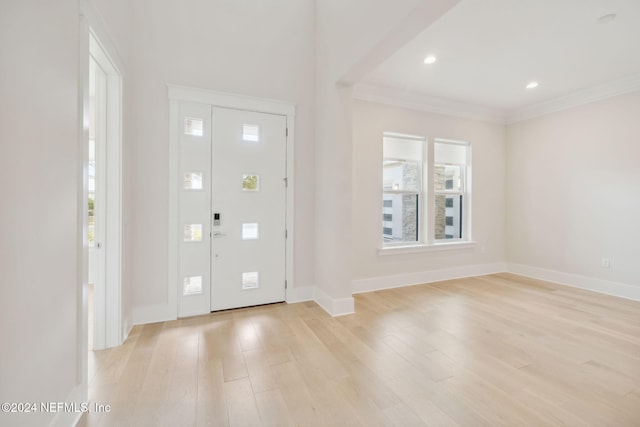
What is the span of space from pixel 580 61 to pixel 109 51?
202 inches

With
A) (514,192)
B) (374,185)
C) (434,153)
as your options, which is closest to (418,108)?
(434,153)

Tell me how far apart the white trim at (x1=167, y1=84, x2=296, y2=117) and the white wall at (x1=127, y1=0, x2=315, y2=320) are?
8 cm

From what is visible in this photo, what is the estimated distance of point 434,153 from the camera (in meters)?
4.43

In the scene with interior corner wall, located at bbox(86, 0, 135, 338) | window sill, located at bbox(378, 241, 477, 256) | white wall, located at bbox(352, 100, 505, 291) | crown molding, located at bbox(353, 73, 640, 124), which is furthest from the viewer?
window sill, located at bbox(378, 241, 477, 256)

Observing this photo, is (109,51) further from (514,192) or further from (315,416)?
(514,192)

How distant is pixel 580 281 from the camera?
4035mm

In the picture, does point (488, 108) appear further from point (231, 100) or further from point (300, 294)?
point (300, 294)

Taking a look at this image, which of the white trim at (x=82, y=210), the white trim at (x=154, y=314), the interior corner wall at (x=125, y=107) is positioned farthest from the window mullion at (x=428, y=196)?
the white trim at (x=82, y=210)

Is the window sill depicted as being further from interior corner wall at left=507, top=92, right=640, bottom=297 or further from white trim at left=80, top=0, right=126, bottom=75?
white trim at left=80, top=0, right=126, bottom=75

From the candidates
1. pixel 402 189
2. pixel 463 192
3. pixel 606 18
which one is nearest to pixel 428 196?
pixel 402 189

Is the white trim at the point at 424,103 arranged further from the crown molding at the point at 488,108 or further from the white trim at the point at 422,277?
the white trim at the point at 422,277

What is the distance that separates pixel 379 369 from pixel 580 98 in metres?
5.12

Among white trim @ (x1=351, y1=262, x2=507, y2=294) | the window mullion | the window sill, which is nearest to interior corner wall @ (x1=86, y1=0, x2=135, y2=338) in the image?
white trim @ (x1=351, y1=262, x2=507, y2=294)

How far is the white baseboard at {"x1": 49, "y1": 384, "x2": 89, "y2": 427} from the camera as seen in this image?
1.30m
